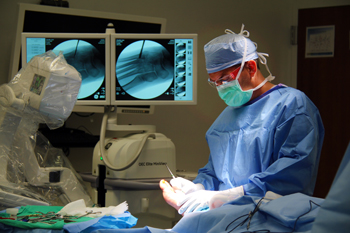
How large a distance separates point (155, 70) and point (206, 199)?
0.75m

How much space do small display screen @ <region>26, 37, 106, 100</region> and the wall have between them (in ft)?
2.98

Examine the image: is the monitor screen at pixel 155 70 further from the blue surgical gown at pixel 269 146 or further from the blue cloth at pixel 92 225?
the blue cloth at pixel 92 225

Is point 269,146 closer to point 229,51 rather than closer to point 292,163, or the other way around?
point 292,163

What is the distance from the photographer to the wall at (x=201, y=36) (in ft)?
9.52

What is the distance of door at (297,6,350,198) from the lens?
10.3 feet

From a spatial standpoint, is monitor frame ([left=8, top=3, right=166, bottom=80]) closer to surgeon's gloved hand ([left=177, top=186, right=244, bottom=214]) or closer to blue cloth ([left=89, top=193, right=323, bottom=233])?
surgeon's gloved hand ([left=177, top=186, right=244, bottom=214])

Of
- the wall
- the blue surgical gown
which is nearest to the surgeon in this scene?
the blue surgical gown

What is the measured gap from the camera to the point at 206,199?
4.83 ft

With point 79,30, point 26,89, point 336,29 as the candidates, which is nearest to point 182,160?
point 79,30

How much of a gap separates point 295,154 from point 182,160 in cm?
181

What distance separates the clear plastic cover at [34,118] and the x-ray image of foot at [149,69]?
47cm

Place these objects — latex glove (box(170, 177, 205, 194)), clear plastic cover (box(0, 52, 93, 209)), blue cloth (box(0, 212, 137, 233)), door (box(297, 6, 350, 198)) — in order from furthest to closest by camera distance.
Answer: door (box(297, 6, 350, 198)) → latex glove (box(170, 177, 205, 194)) → clear plastic cover (box(0, 52, 93, 209)) → blue cloth (box(0, 212, 137, 233))

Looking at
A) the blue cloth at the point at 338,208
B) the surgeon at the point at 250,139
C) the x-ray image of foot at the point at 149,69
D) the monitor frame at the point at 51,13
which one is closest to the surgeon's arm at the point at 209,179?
the surgeon at the point at 250,139

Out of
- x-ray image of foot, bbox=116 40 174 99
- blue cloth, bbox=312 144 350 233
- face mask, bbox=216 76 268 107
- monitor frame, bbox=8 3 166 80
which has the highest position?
monitor frame, bbox=8 3 166 80
